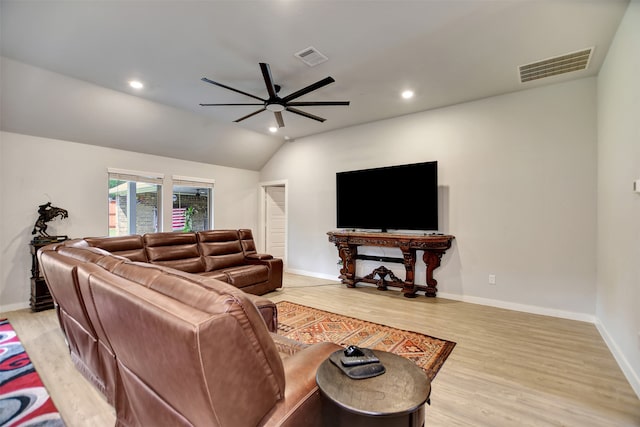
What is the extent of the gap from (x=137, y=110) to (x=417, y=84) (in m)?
4.05

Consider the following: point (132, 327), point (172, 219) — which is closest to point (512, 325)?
point (132, 327)

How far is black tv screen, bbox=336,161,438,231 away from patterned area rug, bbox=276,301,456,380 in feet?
5.87

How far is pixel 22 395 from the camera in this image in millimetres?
2004

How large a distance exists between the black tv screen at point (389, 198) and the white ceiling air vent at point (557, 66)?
145 centimetres

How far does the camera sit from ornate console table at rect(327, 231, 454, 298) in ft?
13.6

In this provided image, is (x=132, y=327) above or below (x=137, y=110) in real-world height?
below

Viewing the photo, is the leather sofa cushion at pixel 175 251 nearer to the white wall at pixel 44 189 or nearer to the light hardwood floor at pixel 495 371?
the light hardwood floor at pixel 495 371

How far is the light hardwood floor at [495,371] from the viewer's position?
182cm

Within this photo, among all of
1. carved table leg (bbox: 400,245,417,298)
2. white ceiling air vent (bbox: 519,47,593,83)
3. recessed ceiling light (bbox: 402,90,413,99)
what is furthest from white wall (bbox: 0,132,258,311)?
white ceiling air vent (bbox: 519,47,593,83)

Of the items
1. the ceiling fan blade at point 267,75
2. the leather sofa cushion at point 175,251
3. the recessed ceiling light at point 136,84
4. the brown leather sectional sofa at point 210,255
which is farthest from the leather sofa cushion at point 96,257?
the recessed ceiling light at point 136,84

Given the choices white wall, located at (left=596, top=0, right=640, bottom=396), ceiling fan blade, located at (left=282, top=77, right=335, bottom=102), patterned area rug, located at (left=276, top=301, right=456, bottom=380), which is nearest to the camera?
white wall, located at (left=596, top=0, right=640, bottom=396)

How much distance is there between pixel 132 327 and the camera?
1.09 metres

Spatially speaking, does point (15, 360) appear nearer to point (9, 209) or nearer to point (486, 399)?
point (9, 209)

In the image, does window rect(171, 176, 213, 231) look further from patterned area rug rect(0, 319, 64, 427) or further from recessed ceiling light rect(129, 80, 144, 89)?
patterned area rug rect(0, 319, 64, 427)
